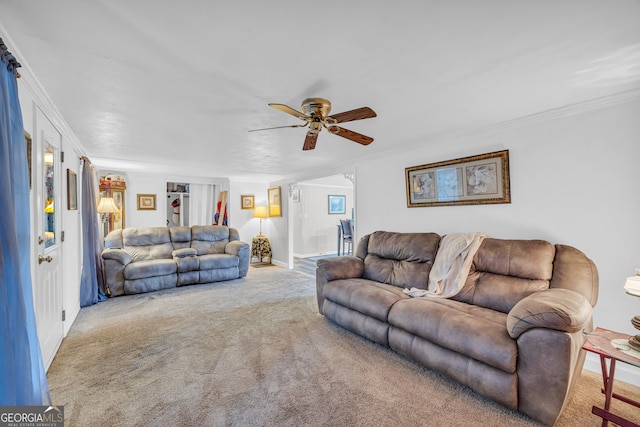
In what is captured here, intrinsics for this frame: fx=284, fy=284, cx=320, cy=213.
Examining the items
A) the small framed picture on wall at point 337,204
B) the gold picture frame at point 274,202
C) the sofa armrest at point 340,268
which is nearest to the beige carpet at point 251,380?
the sofa armrest at point 340,268

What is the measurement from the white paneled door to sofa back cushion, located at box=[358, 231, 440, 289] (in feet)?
9.75

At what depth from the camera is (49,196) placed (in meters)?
2.46

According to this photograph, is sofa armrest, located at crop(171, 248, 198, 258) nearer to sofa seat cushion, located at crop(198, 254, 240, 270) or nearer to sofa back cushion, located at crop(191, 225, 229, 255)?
sofa seat cushion, located at crop(198, 254, 240, 270)

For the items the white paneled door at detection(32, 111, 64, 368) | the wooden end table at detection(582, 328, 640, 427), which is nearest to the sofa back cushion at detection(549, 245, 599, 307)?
the wooden end table at detection(582, 328, 640, 427)

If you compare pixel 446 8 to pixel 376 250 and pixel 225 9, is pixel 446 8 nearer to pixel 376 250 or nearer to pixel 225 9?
pixel 225 9

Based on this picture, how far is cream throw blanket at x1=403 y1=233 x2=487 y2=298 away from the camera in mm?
2617

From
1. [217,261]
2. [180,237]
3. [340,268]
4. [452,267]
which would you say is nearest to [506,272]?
[452,267]

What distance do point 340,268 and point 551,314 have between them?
2005mm

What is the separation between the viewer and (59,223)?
8.96 ft

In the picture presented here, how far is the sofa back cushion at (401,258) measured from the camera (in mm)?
3025

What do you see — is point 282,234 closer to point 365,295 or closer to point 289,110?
point 365,295

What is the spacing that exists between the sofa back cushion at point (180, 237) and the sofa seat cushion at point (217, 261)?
0.53 metres

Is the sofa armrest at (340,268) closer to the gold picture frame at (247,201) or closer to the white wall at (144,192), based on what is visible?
the gold picture frame at (247,201)

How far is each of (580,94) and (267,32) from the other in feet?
7.73
